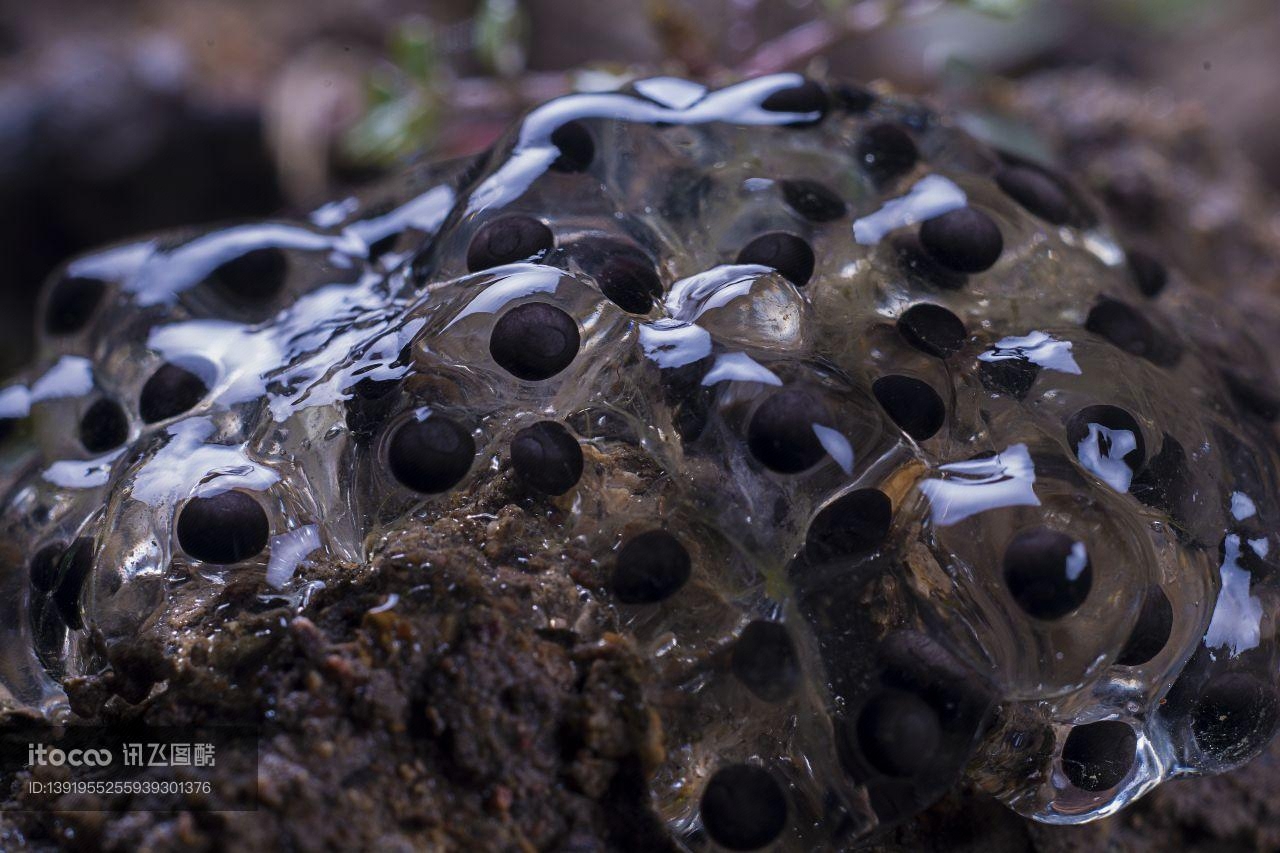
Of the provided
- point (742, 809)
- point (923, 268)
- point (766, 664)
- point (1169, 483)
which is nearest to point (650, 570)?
point (766, 664)

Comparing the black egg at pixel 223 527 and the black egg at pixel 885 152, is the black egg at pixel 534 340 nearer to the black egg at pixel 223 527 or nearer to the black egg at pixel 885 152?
the black egg at pixel 223 527

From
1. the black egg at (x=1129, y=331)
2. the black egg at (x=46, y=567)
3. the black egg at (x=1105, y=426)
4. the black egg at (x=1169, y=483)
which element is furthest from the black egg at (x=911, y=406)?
the black egg at (x=46, y=567)

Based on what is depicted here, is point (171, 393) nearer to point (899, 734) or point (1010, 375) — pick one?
point (899, 734)

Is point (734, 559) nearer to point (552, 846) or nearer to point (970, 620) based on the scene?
point (970, 620)

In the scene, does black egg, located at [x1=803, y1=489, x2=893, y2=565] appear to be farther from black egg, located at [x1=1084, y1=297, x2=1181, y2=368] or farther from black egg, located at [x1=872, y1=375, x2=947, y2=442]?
black egg, located at [x1=1084, y1=297, x2=1181, y2=368]

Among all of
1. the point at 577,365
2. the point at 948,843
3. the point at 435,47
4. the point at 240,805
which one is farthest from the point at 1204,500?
the point at 435,47
